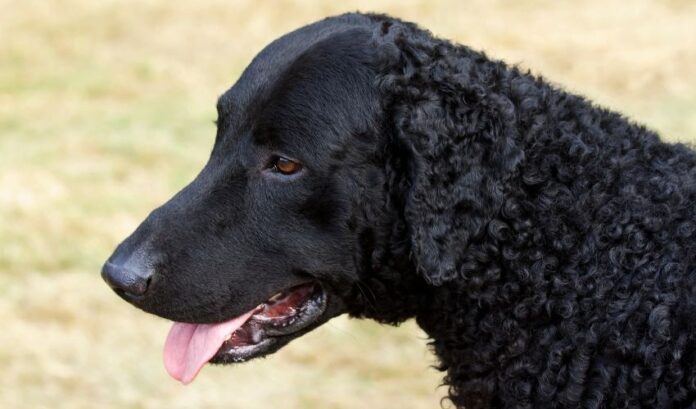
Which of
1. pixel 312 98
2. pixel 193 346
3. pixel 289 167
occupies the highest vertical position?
pixel 312 98

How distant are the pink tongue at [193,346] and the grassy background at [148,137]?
1.25 m

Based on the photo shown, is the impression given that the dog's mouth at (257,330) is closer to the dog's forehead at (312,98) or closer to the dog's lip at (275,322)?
the dog's lip at (275,322)

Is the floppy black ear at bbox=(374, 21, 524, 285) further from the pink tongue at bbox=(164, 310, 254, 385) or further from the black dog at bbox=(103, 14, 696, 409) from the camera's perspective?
the pink tongue at bbox=(164, 310, 254, 385)

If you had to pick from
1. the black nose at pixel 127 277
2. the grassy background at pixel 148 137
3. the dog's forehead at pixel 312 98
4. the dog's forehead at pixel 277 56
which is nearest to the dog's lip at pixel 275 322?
the black nose at pixel 127 277

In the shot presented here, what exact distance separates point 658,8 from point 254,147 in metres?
12.2

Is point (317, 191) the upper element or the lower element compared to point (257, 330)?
upper

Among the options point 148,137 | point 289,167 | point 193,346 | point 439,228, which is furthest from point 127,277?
point 148,137

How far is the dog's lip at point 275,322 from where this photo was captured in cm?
315

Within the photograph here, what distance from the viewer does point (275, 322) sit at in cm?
318

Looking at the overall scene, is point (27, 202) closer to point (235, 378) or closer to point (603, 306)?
point (235, 378)

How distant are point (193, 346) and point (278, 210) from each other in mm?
563

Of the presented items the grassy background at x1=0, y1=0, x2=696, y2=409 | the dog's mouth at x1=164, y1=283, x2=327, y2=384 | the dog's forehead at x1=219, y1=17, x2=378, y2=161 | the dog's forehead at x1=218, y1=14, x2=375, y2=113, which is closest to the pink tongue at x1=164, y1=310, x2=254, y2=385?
the dog's mouth at x1=164, y1=283, x2=327, y2=384

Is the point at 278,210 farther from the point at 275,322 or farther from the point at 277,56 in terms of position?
the point at 277,56

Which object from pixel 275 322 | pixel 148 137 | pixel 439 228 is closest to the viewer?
pixel 439 228
